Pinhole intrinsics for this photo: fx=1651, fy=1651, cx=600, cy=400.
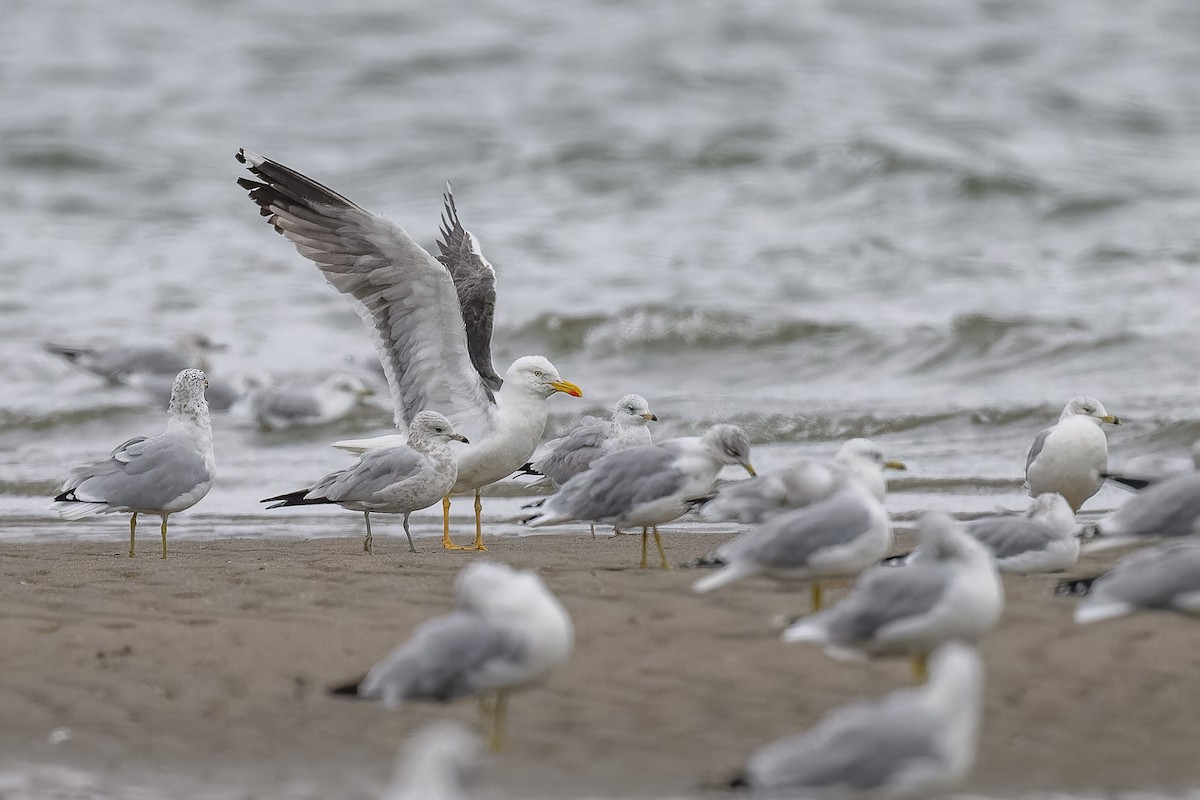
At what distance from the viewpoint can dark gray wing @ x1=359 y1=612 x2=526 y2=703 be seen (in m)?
4.59

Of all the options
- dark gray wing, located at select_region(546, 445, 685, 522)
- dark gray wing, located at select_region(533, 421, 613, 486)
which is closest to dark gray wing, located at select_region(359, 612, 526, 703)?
dark gray wing, located at select_region(546, 445, 685, 522)

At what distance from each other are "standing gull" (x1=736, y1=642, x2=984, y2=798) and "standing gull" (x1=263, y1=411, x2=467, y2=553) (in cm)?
404

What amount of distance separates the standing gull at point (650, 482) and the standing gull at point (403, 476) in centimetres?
102

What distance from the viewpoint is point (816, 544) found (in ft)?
17.9

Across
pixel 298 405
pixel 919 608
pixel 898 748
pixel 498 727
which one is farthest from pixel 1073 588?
pixel 298 405

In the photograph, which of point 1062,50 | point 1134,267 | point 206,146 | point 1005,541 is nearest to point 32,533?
point 1005,541

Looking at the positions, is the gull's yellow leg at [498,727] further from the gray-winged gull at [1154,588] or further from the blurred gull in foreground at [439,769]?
the gray-winged gull at [1154,588]

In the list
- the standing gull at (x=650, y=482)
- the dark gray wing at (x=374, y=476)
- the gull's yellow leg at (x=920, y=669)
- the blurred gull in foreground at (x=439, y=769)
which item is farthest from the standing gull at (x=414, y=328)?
the blurred gull in foreground at (x=439, y=769)

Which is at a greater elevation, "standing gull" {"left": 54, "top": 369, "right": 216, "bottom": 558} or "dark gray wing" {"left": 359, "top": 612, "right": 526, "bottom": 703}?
"standing gull" {"left": 54, "top": 369, "right": 216, "bottom": 558}

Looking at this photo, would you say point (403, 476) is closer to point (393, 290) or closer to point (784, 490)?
A: point (393, 290)

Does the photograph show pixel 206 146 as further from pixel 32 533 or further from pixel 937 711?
pixel 937 711

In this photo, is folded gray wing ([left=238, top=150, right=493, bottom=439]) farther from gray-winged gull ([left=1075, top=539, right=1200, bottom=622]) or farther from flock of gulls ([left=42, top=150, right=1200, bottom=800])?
gray-winged gull ([left=1075, top=539, right=1200, bottom=622])

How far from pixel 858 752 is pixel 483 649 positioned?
3.89 feet

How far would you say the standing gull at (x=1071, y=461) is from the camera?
26.9 feet
